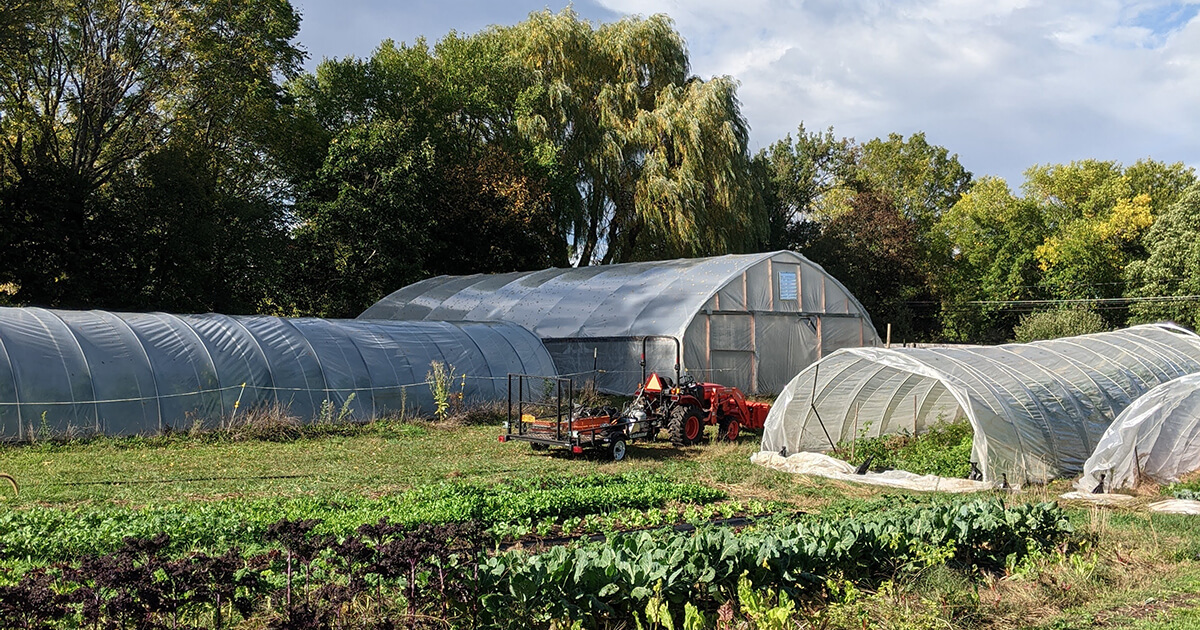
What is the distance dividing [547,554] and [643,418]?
33.8 feet

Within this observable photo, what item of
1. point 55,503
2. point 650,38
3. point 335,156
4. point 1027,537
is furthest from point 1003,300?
point 55,503

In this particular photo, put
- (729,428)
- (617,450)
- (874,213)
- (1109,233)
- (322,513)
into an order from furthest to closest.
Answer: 1. (1109,233)
2. (874,213)
3. (729,428)
4. (617,450)
5. (322,513)

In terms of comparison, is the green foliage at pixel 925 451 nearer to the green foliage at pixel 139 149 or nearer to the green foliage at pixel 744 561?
the green foliage at pixel 744 561

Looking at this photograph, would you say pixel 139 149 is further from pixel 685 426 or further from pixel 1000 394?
pixel 1000 394

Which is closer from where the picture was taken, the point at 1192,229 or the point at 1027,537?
the point at 1027,537

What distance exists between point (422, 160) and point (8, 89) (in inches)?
543

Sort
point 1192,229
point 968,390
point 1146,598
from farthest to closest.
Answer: point 1192,229
point 968,390
point 1146,598

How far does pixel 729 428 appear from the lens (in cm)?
1797

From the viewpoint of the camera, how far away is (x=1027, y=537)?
8.47 meters

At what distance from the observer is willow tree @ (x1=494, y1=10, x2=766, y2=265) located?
3650 cm

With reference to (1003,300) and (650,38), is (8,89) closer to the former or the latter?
(650,38)

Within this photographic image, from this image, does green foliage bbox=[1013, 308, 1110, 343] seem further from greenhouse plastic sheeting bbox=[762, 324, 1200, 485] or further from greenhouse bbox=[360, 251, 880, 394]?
greenhouse plastic sheeting bbox=[762, 324, 1200, 485]

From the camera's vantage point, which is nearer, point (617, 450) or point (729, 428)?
point (617, 450)

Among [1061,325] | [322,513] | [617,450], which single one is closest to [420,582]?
[322,513]
